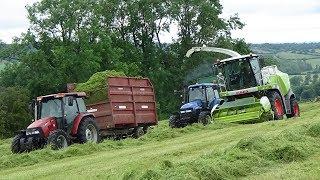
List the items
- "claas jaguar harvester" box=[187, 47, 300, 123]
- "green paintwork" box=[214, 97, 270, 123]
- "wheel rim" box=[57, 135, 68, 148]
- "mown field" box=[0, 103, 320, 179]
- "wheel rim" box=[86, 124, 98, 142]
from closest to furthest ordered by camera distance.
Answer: "mown field" box=[0, 103, 320, 179]
"wheel rim" box=[57, 135, 68, 148]
"wheel rim" box=[86, 124, 98, 142]
"green paintwork" box=[214, 97, 270, 123]
"claas jaguar harvester" box=[187, 47, 300, 123]

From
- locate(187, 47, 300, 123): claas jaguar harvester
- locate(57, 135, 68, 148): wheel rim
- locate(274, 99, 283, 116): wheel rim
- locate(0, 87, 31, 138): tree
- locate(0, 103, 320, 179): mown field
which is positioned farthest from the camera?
locate(0, 87, 31, 138): tree

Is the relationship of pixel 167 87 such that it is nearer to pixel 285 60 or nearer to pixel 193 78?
pixel 193 78

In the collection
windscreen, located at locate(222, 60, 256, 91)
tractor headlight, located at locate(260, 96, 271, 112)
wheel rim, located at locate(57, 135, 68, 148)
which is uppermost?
windscreen, located at locate(222, 60, 256, 91)

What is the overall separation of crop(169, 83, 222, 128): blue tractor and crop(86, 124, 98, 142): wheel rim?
5.19 meters

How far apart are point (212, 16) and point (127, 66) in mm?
9058

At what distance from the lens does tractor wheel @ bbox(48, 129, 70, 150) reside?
14.8 m

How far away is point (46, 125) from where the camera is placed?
15.6 meters

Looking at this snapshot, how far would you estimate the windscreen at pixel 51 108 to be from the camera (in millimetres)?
16484

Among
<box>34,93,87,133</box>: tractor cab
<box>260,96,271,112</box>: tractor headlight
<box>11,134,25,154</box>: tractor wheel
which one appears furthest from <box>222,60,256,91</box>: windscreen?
<box>11,134,25,154</box>: tractor wheel

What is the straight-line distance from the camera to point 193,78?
45.5 meters

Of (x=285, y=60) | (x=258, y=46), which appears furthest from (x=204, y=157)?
(x=258, y=46)

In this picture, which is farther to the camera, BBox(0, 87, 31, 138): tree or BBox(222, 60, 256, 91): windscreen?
BBox(0, 87, 31, 138): tree

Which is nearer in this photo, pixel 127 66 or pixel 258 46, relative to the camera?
pixel 127 66

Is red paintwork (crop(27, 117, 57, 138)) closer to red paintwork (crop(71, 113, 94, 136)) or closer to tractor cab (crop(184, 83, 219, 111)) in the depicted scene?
red paintwork (crop(71, 113, 94, 136))
